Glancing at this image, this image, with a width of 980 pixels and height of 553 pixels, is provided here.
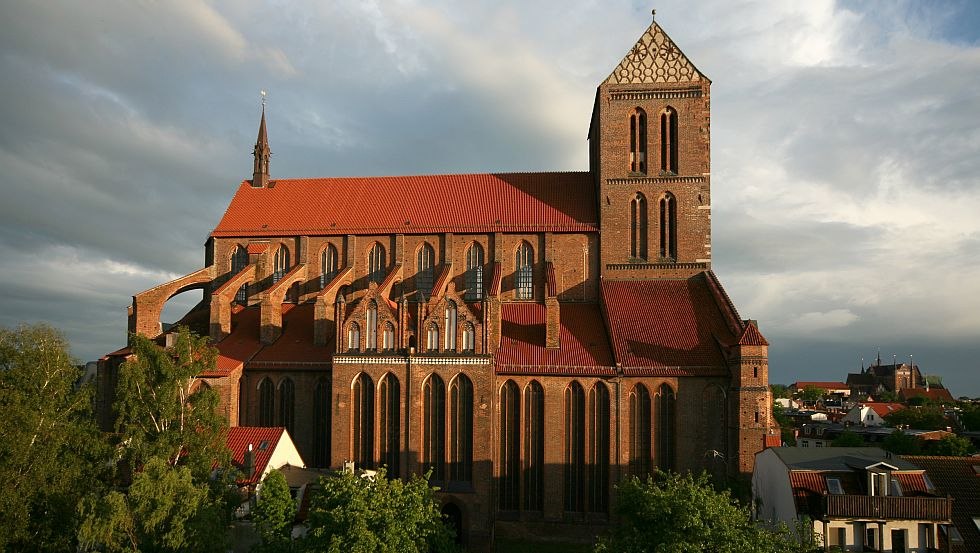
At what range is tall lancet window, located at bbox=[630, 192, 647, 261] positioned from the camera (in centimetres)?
4697

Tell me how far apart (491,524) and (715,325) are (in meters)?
16.5

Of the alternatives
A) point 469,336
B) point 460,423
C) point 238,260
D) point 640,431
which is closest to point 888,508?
point 640,431

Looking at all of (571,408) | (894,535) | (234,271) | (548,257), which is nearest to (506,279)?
(548,257)

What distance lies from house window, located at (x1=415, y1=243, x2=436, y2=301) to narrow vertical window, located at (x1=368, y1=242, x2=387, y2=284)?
7.70ft

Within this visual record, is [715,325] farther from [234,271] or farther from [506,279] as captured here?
[234,271]

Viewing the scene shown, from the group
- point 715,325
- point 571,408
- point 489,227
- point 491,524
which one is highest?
point 489,227

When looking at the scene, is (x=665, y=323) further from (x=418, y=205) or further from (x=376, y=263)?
(x=376, y=263)

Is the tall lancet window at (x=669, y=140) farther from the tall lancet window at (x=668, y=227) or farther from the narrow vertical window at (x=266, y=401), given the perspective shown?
the narrow vertical window at (x=266, y=401)

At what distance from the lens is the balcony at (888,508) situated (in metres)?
31.0

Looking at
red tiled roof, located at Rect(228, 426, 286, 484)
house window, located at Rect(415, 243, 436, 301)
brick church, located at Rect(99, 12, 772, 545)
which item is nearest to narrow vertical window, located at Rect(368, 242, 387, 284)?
brick church, located at Rect(99, 12, 772, 545)

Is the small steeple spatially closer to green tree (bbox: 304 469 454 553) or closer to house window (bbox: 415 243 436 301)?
house window (bbox: 415 243 436 301)

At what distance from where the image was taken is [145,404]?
31391mm

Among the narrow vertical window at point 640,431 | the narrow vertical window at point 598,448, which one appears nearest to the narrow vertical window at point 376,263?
the narrow vertical window at point 598,448

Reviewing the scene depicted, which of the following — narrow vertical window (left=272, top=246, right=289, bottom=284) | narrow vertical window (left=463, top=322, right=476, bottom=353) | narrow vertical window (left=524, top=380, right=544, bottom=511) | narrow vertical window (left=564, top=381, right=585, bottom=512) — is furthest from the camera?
narrow vertical window (left=272, top=246, right=289, bottom=284)
